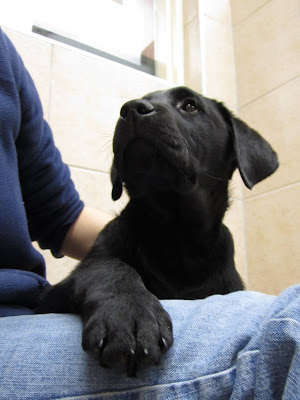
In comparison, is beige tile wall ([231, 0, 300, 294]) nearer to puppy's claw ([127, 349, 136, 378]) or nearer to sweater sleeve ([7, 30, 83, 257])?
sweater sleeve ([7, 30, 83, 257])

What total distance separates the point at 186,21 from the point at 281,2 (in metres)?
0.61

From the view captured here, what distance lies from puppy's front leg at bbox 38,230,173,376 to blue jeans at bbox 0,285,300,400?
0.02m

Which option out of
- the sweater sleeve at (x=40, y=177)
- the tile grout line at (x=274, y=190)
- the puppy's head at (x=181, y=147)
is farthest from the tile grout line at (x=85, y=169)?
the tile grout line at (x=274, y=190)

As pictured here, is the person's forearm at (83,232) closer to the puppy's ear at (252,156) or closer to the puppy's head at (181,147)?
the puppy's head at (181,147)

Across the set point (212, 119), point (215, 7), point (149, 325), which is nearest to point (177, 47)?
point (215, 7)

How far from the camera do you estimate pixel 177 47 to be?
98.0 inches

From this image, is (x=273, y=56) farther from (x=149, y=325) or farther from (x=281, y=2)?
(x=149, y=325)

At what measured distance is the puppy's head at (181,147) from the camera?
2.93ft

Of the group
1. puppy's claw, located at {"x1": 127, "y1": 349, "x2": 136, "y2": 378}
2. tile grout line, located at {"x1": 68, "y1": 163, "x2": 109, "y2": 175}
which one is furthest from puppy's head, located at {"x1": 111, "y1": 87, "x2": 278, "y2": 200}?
tile grout line, located at {"x1": 68, "y1": 163, "x2": 109, "y2": 175}

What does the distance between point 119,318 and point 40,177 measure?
0.73 metres

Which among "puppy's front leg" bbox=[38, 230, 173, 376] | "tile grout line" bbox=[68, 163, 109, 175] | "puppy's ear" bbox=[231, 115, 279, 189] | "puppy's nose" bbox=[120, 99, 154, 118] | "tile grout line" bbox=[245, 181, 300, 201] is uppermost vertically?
"puppy's nose" bbox=[120, 99, 154, 118]

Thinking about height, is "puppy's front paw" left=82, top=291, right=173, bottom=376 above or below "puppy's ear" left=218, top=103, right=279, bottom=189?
below

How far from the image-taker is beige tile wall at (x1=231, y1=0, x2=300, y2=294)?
2057mm

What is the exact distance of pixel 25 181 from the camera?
3.83ft
